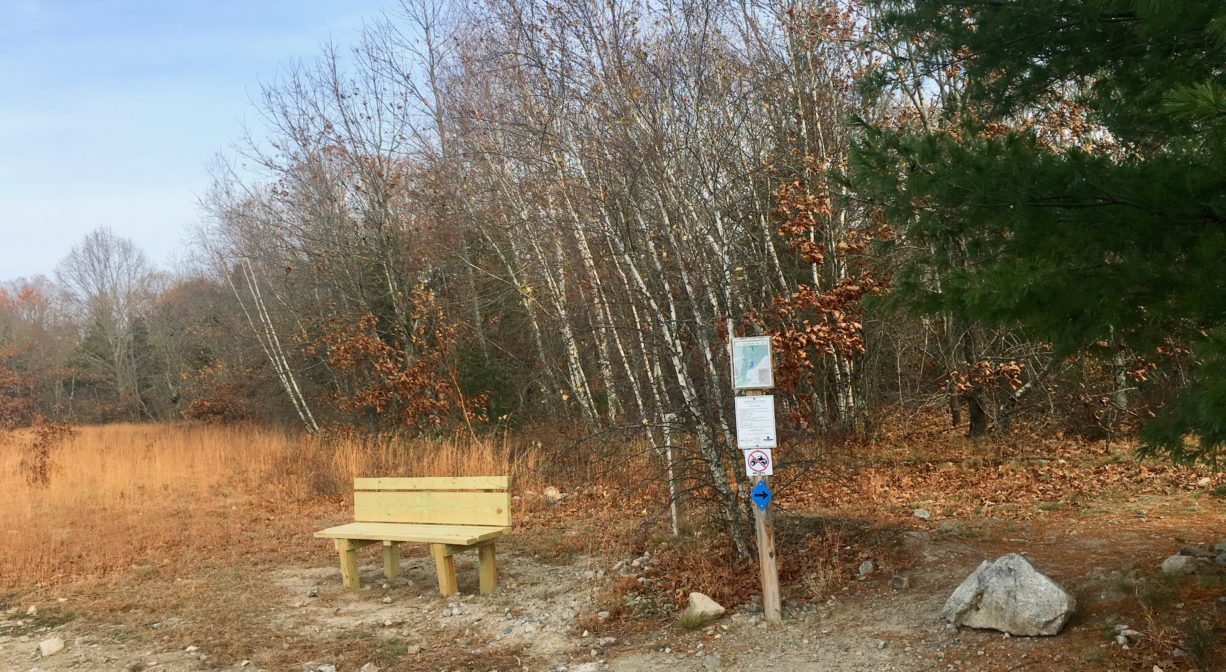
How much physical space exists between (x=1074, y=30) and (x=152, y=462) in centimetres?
1371

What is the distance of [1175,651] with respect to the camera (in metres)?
3.92

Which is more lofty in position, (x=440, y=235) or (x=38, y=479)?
(x=440, y=235)

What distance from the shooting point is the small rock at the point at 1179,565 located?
16.0 ft

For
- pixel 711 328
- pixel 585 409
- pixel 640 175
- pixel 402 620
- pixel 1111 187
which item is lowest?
pixel 402 620

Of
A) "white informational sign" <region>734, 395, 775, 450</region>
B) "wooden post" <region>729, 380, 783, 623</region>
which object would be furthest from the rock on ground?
"white informational sign" <region>734, 395, 775, 450</region>

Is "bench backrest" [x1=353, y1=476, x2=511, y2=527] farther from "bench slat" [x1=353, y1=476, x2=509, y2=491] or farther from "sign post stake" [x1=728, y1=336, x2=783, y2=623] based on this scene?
"sign post stake" [x1=728, y1=336, x2=783, y2=623]

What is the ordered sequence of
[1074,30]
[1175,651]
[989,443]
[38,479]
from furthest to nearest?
[38,479]
[989,443]
[1074,30]
[1175,651]

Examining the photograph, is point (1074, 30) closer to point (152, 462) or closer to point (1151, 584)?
point (1151, 584)

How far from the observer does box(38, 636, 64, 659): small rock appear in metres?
5.61

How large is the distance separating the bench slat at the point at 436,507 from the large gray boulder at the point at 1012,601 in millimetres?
3186

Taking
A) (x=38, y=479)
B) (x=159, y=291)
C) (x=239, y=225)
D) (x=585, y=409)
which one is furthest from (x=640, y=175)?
(x=159, y=291)

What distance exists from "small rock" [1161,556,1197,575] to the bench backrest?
4.05m

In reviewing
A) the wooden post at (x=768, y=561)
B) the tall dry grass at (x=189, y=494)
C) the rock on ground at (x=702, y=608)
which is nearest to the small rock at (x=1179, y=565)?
the wooden post at (x=768, y=561)

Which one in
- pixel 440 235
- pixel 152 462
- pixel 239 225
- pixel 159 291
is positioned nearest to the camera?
pixel 152 462
